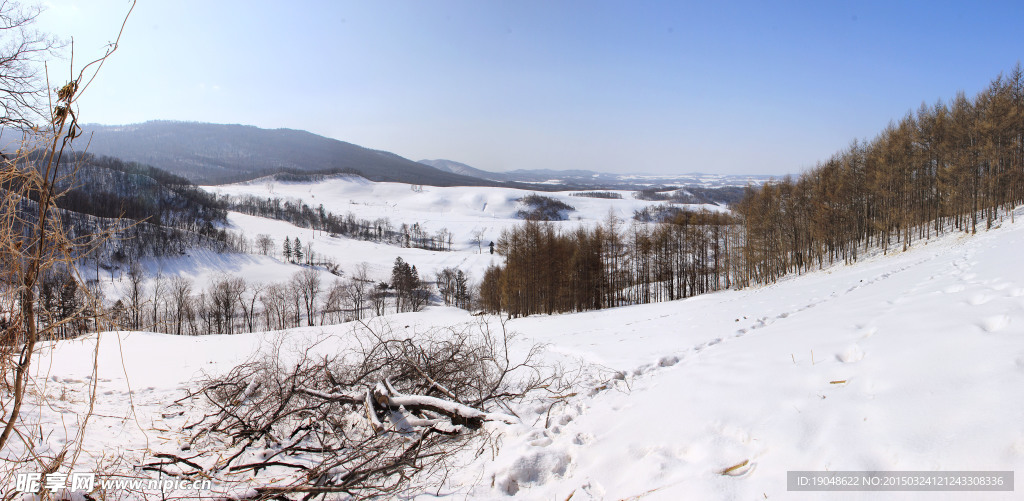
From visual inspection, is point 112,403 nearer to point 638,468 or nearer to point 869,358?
point 638,468

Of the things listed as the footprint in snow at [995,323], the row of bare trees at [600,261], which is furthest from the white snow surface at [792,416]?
the row of bare trees at [600,261]

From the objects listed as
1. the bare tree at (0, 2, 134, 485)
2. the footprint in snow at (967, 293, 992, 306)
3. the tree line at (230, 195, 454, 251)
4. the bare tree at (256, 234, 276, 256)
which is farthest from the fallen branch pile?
the tree line at (230, 195, 454, 251)

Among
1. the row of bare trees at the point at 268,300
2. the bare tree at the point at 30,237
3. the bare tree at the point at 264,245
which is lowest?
the row of bare trees at the point at 268,300

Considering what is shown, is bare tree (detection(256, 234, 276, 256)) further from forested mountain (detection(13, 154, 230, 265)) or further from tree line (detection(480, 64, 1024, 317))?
tree line (detection(480, 64, 1024, 317))

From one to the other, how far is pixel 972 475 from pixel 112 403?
1099 cm

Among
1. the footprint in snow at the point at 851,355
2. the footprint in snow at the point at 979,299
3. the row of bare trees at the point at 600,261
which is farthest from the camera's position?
the row of bare trees at the point at 600,261

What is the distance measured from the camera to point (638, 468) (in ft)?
10.0

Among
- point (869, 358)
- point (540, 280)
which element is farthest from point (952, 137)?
point (869, 358)

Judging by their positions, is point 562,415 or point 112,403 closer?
point 562,415

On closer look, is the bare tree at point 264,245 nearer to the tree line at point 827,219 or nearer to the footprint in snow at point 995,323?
the tree line at point 827,219

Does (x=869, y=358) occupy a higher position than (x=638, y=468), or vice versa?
(x=869, y=358)

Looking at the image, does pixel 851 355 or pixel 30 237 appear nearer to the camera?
pixel 30 237

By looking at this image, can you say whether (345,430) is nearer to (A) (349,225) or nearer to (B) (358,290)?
(B) (358,290)

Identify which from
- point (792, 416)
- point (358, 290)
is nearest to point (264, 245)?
point (358, 290)
